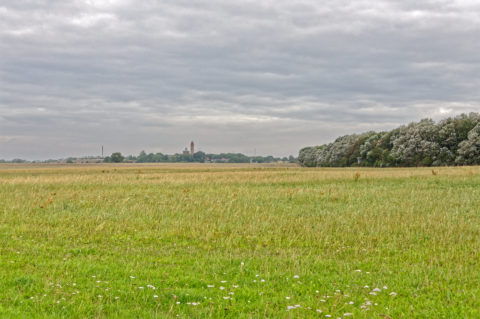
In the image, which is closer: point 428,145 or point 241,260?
point 241,260

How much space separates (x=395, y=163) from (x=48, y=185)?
70034 mm

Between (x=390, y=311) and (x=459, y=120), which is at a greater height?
(x=459, y=120)

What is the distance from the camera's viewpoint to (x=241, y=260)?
33.9 feet

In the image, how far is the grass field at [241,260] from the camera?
7203mm

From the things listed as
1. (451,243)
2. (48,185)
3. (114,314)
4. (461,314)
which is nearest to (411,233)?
(451,243)

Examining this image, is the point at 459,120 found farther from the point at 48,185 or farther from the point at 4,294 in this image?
the point at 4,294

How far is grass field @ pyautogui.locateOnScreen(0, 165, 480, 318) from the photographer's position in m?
7.20

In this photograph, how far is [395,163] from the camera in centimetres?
8481

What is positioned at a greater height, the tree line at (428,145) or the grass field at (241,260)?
the tree line at (428,145)

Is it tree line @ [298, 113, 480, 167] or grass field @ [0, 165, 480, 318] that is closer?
grass field @ [0, 165, 480, 318]

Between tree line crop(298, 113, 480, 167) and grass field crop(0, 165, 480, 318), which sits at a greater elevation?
tree line crop(298, 113, 480, 167)

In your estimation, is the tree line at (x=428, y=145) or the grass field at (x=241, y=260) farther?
the tree line at (x=428, y=145)

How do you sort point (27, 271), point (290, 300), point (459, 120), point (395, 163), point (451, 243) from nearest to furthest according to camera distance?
point (290, 300), point (27, 271), point (451, 243), point (459, 120), point (395, 163)

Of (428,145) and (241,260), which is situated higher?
(428,145)
